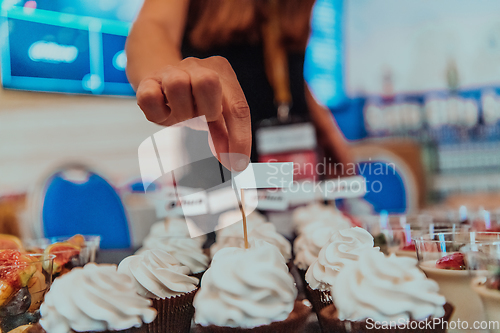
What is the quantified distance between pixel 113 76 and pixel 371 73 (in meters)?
3.20

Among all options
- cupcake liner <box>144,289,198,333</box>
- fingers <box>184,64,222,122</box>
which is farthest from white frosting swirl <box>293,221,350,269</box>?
fingers <box>184,64,222,122</box>

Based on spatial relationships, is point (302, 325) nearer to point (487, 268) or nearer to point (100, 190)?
point (487, 268)

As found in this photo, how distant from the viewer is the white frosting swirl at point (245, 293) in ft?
2.69

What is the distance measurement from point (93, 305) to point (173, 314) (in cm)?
20

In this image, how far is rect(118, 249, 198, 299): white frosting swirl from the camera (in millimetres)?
1025

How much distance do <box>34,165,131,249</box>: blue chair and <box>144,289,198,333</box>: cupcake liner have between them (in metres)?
1.27

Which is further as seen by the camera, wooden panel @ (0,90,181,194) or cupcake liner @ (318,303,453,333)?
wooden panel @ (0,90,181,194)

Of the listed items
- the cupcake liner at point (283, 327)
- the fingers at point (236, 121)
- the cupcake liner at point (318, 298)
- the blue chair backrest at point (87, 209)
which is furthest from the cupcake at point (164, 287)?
the blue chair backrest at point (87, 209)

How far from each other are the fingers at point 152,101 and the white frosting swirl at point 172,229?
52cm

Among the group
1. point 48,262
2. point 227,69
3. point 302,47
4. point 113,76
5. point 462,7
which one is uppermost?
point 462,7

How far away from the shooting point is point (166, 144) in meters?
0.89

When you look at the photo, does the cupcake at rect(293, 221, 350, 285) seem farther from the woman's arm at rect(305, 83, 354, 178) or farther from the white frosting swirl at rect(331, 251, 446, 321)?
the woman's arm at rect(305, 83, 354, 178)

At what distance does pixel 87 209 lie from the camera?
2350 millimetres

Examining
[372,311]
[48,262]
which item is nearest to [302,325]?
[372,311]
